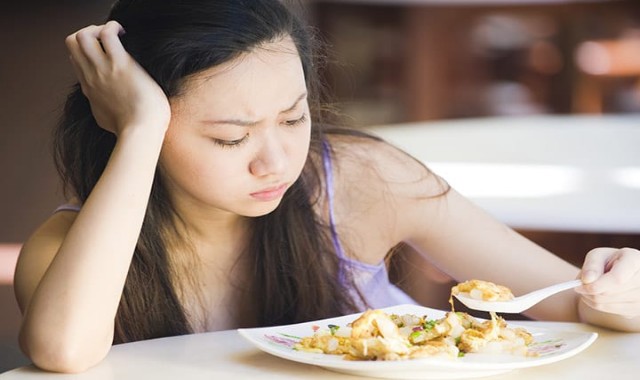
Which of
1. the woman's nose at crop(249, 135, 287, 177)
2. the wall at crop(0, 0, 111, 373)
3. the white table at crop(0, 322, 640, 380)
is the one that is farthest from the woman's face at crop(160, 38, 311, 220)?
the wall at crop(0, 0, 111, 373)

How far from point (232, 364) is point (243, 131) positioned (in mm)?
301

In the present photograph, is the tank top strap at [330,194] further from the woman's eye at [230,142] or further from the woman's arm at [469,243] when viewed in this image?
the woman's eye at [230,142]

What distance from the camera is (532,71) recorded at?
6.41 m

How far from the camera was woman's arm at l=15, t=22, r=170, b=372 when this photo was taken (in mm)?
1161

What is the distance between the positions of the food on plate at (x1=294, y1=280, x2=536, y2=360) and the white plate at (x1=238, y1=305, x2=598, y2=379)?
0.01 m

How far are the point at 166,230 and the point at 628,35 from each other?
200 inches

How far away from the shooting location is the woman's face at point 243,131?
50.9 inches

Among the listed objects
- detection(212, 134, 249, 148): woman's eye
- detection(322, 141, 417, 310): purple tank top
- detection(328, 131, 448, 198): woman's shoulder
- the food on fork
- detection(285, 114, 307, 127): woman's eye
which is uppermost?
detection(285, 114, 307, 127): woman's eye

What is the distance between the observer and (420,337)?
1103mm

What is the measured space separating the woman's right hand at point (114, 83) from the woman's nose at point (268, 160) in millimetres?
120

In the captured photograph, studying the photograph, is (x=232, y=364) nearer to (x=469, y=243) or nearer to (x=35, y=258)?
(x=35, y=258)

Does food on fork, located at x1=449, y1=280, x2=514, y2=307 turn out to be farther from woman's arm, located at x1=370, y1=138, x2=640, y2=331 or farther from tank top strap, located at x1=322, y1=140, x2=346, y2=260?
tank top strap, located at x1=322, y1=140, x2=346, y2=260

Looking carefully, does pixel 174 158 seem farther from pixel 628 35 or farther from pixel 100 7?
pixel 628 35

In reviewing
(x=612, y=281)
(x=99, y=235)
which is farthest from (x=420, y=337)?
(x=99, y=235)
